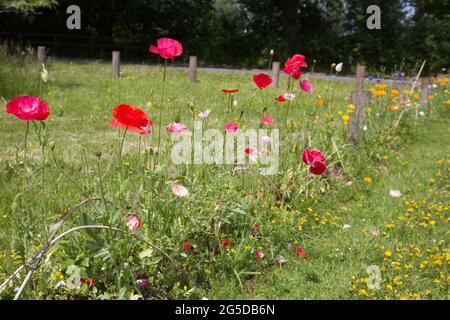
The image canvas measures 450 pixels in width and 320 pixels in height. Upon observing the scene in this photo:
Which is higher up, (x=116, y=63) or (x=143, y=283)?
(x=116, y=63)

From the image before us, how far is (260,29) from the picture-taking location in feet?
82.3

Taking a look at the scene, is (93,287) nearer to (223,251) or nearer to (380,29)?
(223,251)

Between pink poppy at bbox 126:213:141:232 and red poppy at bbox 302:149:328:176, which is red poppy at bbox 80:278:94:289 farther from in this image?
red poppy at bbox 302:149:328:176

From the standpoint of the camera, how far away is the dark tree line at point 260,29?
74.8 ft

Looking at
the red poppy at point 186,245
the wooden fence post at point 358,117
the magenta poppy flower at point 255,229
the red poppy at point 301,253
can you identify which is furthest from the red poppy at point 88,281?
the wooden fence post at point 358,117

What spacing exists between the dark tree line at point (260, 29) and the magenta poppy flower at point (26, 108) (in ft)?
69.3

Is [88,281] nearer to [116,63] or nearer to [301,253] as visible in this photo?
[301,253]

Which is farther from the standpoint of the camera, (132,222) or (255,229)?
(255,229)

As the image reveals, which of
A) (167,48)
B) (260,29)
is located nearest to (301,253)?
(167,48)

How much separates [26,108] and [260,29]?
946 inches


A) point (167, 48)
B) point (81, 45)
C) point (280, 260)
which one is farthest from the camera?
point (81, 45)

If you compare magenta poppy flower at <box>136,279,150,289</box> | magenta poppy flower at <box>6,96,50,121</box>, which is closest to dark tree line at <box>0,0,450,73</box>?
magenta poppy flower at <box>136,279,150,289</box>

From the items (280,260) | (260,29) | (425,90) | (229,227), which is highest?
(260,29)
